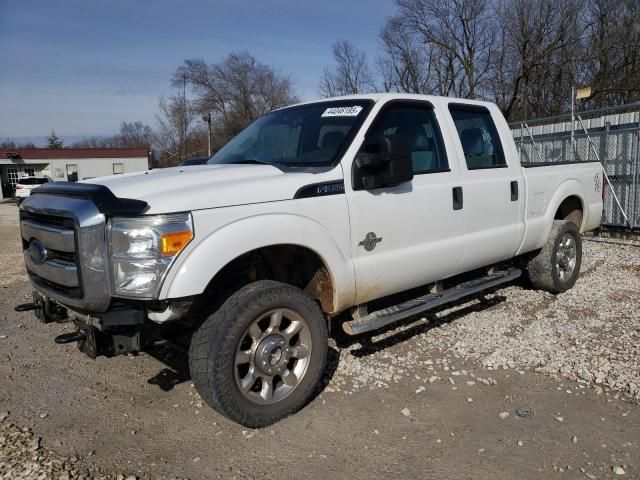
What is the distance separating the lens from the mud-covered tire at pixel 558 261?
5863 mm

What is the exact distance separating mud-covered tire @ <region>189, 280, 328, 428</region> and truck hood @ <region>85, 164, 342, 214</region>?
58 centimetres

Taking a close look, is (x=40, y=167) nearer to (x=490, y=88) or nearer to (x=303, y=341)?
(x=490, y=88)

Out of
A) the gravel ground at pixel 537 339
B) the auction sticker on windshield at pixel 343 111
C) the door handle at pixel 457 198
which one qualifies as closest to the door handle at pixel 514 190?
the door handle at pixel 457 198

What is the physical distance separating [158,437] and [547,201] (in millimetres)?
4477

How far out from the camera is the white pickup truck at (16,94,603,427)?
2938 millimetres

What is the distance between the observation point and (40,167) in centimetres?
4875

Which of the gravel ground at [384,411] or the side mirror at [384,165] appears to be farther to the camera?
the side mirror at [384,165]

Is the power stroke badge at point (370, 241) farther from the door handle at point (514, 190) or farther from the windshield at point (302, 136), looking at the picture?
the door handle at point (514, 190)

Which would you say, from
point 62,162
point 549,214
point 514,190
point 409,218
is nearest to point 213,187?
point 409,218

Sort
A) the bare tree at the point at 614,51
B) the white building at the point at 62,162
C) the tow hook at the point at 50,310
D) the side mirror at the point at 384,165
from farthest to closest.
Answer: the white building at the point at 62,162 < the bare tree at the point at 614,51 < the side mirror at the point at 384,165 < the tow hook at the point at 50,310

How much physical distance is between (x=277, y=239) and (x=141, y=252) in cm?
81

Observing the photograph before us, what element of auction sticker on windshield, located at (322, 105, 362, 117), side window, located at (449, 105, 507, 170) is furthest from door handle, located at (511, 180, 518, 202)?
auction sticker on windshield, located at (322, 105, 362, 117)

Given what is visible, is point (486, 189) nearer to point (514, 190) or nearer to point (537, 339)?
point (514, 190)

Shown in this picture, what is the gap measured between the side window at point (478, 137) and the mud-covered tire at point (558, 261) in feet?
4.34
